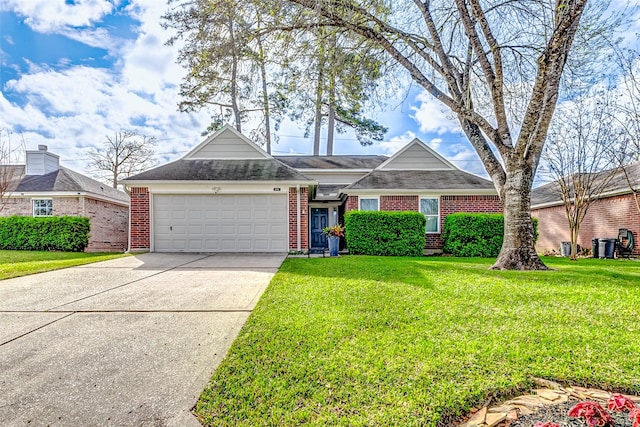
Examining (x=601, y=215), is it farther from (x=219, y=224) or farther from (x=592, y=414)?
(x=592, y=414)

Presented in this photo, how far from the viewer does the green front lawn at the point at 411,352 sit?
2.24 meters

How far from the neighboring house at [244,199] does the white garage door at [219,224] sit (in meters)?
0.04

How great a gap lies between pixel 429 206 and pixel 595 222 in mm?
7471

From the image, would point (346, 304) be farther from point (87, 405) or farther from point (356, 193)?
point (356, 193)

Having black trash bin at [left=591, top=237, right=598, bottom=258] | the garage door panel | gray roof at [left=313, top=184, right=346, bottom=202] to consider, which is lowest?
black trash bin at [left=591, top=237, right=598, bottom=258]

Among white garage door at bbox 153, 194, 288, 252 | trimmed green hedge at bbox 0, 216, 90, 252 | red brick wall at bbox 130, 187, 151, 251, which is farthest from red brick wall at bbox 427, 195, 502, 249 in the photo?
trimmed green hedge at bbox 0, 216, 90, 252

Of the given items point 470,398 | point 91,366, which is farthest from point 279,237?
point 470,398

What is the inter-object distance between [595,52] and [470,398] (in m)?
9.66

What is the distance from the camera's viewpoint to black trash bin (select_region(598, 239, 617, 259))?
12.7m

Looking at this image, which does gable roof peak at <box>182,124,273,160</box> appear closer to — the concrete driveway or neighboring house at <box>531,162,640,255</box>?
the concrete driveway

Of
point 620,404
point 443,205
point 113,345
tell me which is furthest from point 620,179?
point 113,345

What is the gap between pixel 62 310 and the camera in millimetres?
4430

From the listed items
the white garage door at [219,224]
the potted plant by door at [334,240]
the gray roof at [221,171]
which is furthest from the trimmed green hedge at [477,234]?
the white garage door at [219,224]

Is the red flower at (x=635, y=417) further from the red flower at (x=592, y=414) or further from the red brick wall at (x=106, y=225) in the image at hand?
the red brick wall at (x=106, y=225)
